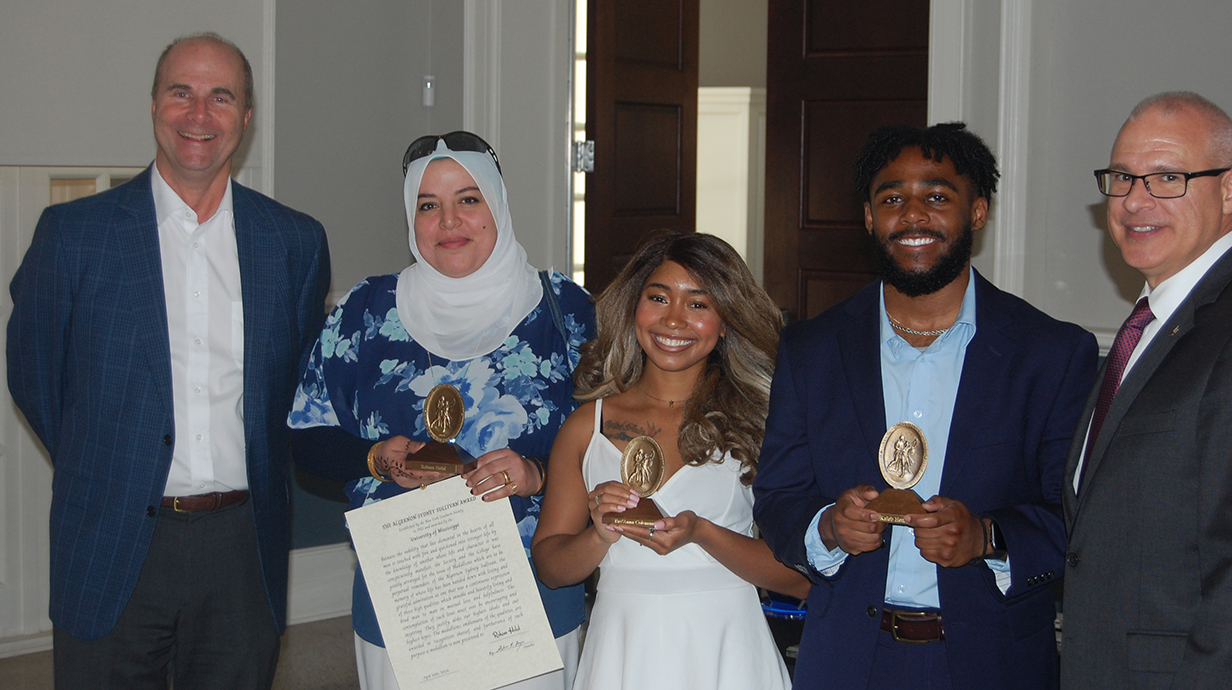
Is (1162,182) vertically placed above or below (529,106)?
below

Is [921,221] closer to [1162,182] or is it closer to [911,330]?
[911,330]

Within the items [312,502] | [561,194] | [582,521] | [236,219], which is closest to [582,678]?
[582,521]

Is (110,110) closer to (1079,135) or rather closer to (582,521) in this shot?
(582,521)

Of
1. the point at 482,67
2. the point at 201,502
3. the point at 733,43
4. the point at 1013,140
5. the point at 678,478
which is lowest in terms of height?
the point at 201,502

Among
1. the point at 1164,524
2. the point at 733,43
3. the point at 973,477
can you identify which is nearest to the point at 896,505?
the point at 973,477

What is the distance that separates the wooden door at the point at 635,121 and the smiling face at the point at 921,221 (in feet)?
11.5

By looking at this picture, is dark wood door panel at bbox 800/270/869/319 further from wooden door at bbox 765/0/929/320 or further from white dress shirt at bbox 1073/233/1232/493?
white dress shirt at bbox 1073/233/1232/493

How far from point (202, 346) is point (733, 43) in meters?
8.02

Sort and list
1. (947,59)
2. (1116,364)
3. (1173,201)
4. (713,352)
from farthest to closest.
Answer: (947,59), (713,352), (1116,364), (1173,201)

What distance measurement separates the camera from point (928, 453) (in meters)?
2.19

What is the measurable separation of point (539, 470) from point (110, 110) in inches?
128

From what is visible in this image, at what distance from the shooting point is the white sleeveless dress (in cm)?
243

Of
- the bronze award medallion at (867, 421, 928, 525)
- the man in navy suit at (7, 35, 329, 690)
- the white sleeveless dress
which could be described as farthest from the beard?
the man in navy suit at (7, 35, 329, 690)

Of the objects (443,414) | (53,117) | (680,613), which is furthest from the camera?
(53,117)
